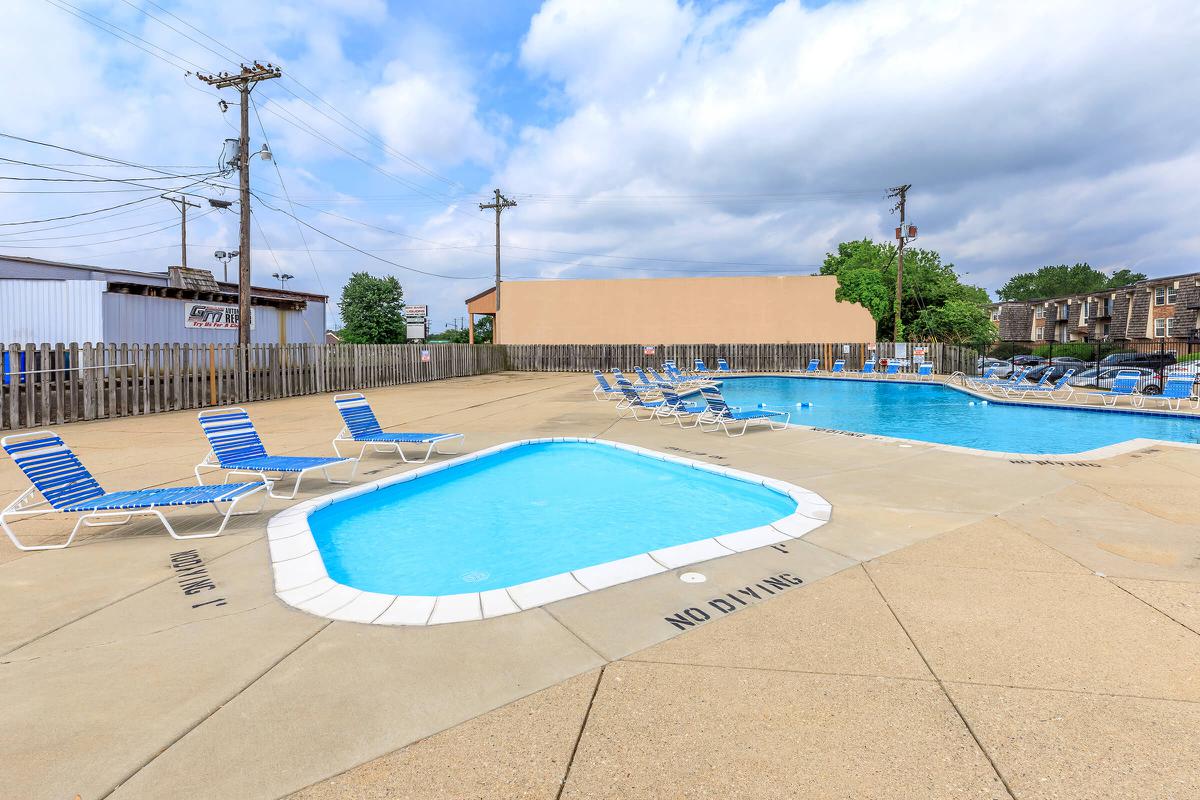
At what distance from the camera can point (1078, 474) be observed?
6.65 meters

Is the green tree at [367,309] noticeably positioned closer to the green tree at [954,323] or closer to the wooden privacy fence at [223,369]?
the wooden privacy fence at [223,369]

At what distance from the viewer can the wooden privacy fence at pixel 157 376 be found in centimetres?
1072

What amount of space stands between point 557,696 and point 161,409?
14525 mm

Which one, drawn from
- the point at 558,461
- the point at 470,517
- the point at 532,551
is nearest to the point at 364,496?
the point at 470,517

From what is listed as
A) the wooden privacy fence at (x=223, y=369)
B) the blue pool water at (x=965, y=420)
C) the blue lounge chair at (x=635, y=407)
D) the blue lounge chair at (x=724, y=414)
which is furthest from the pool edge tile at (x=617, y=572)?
the wooden privacy fence at (x=223, y=369)

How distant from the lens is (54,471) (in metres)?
4.63

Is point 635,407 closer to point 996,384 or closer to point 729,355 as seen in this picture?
point 996,384

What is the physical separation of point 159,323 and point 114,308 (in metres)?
1.57

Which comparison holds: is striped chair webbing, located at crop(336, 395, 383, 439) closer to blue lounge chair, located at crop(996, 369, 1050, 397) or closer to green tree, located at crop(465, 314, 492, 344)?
blue lounge chair, located at crop(996, 369, 1050, 397)

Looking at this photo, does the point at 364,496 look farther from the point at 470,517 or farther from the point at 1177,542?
the point at 1177,542

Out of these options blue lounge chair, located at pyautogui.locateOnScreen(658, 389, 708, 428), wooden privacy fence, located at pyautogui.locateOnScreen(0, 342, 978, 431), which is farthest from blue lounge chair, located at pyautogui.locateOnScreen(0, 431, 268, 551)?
blue lounge chair, located at pyautogui.locateOnScreen(658, 389, 708, 428)

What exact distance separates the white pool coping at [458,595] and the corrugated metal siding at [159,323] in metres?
17.6

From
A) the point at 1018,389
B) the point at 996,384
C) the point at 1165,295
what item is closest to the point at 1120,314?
the point at 1165,295

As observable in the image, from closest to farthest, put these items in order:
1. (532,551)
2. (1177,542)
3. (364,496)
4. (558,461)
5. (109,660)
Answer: (109,660)
(1177,542)
(532,551)
(364,496)
(558,461)
